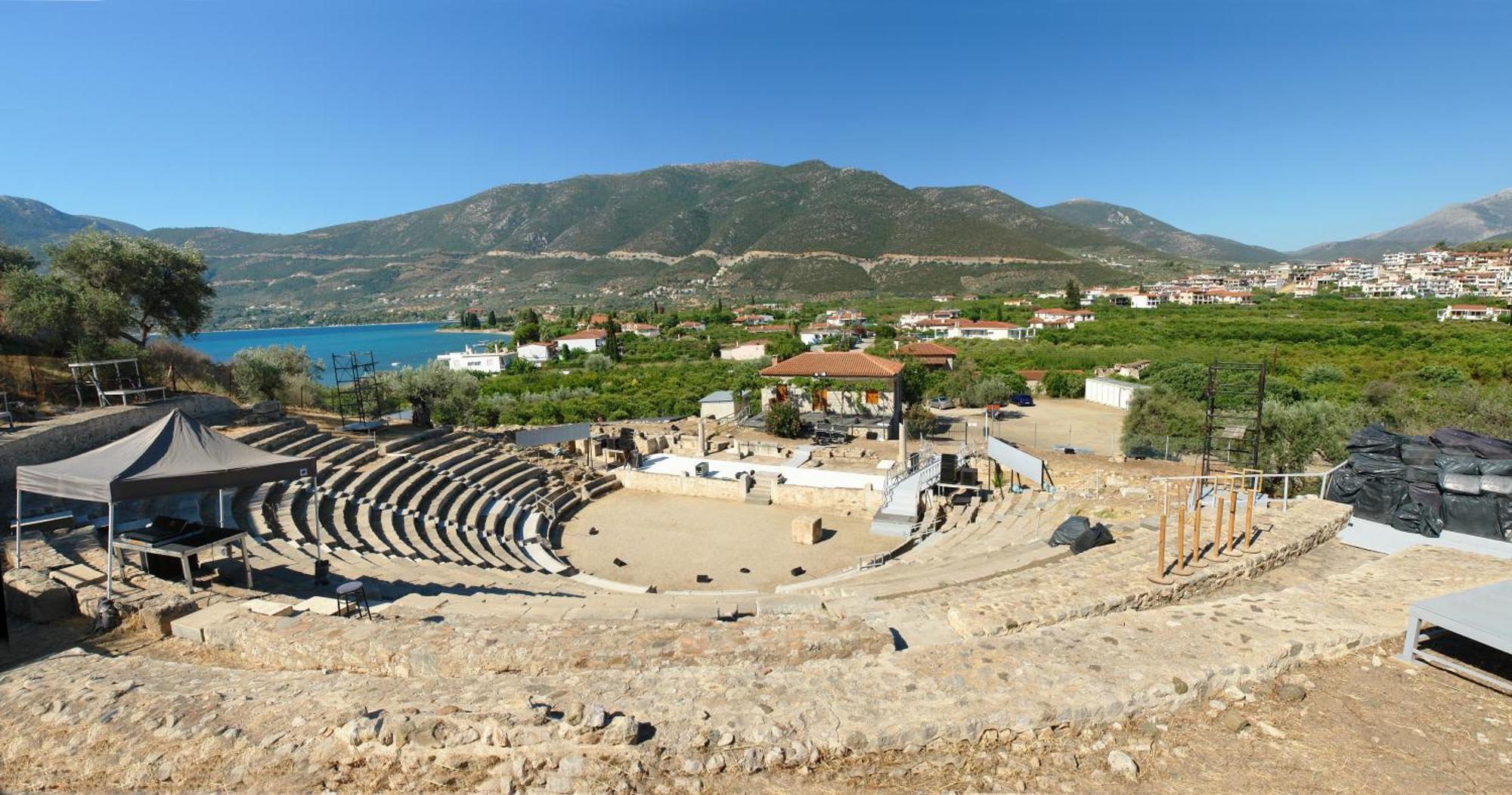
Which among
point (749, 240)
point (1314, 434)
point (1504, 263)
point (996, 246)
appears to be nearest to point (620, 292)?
point (749, 240)

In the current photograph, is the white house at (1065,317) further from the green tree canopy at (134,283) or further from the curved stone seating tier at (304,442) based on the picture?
the green tree canopy at (134,283)

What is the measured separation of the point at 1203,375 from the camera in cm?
3950

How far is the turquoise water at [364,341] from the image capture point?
108688mm

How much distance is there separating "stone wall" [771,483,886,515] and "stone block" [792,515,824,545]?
9.12ft

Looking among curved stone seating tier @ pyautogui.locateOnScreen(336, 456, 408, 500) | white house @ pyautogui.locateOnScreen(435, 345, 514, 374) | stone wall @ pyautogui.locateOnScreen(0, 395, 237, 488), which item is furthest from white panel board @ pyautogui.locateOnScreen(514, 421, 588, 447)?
white house @ pyautogui.locateOnScreen(435, 345, 514, 374)

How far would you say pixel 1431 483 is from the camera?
35.6 feet

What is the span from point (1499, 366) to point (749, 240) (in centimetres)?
16975

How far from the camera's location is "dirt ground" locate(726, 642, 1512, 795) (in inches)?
173

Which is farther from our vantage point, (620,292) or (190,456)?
(620,292)

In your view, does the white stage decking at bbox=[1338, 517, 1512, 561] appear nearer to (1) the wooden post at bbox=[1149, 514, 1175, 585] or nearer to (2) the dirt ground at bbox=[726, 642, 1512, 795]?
(1) the wooden post at bbox=[1149, 514, 1175, 585]

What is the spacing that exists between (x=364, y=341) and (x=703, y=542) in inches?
6508

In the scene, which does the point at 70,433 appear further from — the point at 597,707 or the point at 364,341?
the point at 364,341

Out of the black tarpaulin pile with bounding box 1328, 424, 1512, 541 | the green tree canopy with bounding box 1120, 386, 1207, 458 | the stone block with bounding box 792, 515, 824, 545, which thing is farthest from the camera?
the green tree canopy with bounding box 1120, 386, 1207, 458

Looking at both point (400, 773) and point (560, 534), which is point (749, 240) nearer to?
point (560, 534)
